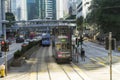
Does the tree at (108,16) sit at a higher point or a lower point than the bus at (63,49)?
higher

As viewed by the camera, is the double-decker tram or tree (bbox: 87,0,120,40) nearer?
the double-decker tram

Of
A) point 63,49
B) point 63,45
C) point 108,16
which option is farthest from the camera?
point 108,16

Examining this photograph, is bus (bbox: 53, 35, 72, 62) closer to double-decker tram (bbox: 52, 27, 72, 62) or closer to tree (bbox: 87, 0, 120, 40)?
double-decker tram (bbox: 52, 27, 72, 62)

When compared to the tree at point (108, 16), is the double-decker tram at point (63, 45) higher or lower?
lower

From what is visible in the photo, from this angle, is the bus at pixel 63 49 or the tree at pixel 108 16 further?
the tree at pixel 108 16

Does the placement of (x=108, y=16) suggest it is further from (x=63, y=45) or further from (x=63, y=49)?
(x=63, y=49)

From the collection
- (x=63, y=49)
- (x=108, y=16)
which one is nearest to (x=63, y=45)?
(x=63, y=49)

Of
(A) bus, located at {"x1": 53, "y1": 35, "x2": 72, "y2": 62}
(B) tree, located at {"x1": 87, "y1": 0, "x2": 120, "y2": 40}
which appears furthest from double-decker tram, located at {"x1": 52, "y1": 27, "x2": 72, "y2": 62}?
(B) tree, located at {"x1": 87, "y1": 0, "x2": 120, "y2": 40}

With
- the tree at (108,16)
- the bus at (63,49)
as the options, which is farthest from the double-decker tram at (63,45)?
the tree at (108,16)

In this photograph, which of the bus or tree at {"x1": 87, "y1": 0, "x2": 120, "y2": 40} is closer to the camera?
the bus

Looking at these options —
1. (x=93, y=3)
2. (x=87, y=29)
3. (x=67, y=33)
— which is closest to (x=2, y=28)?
(x=87, y=29)

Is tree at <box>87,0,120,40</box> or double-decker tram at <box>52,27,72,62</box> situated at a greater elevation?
tree at <box>87,0,120,40</box>

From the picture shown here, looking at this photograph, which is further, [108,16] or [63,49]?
[108,16]

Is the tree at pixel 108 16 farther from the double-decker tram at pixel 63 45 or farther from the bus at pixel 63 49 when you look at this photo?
the bus at pixel 63 49
